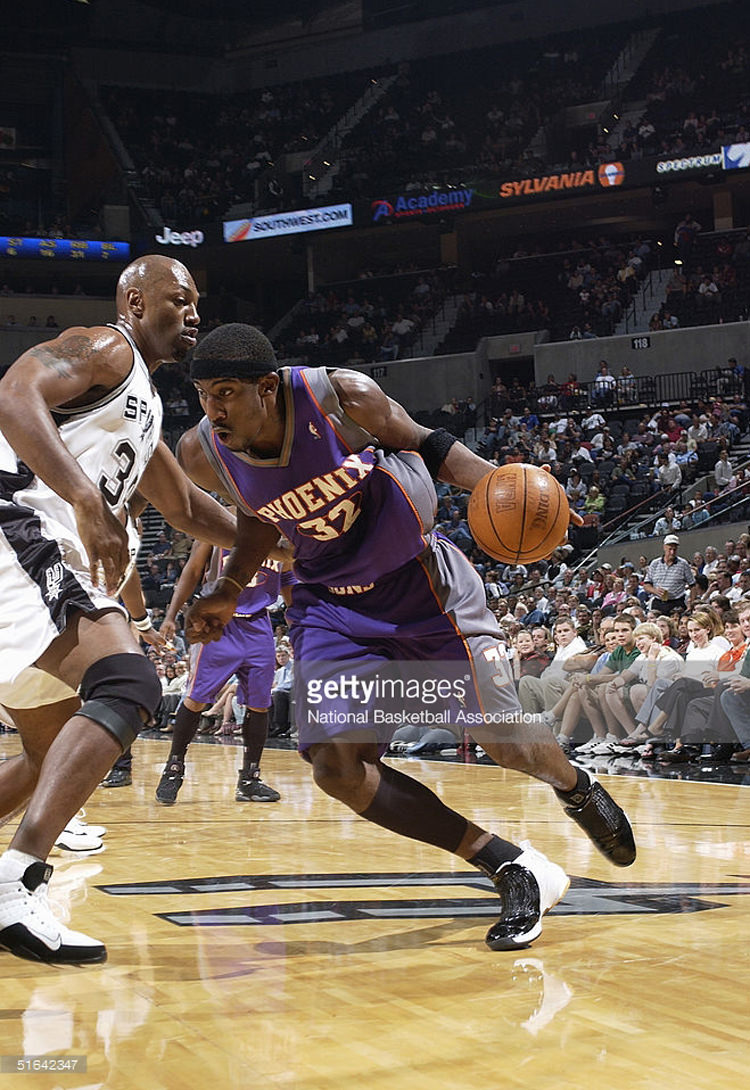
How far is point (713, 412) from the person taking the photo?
56.7 feet

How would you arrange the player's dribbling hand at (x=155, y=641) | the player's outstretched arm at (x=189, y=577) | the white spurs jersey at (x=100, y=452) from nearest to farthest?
the white spurs jersey at (x=100, y=452) → the player's dribbling hand at (x=155, y=641) → the player's outstretched arm at (x=189, y=577)

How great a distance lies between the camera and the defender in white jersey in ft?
7.96

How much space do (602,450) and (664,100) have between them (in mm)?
11183

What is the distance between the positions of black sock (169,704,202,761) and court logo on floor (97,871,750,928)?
2.53m

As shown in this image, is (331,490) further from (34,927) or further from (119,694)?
(34,927)

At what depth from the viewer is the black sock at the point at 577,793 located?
126 inches

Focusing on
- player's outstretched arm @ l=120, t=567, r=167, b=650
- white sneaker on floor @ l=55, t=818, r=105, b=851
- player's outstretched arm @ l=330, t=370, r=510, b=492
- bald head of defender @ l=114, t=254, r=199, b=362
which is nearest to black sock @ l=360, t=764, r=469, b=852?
player's outstretched arm @ l=330, t=370, r=510, b=492

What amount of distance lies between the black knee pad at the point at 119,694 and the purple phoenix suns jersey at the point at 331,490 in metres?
0.65

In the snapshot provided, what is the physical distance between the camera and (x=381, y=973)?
8.73 ft

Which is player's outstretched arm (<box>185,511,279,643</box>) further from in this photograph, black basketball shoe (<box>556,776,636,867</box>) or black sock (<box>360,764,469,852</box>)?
black basketball shoe (<box>556,776,636,867</box>)

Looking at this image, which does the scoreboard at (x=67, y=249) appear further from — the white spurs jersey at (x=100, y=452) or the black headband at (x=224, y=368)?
the black headband at (x=224, y=368)

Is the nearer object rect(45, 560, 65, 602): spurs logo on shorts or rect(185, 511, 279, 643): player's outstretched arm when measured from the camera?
rect(45, 560, 65, 602): spurs logo on shorts

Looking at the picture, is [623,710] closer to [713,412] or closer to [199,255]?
[713,412]

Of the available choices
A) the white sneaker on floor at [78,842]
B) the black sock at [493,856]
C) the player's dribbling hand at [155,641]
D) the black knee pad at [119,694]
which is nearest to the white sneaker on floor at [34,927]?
the black knee pad at [119,694]
